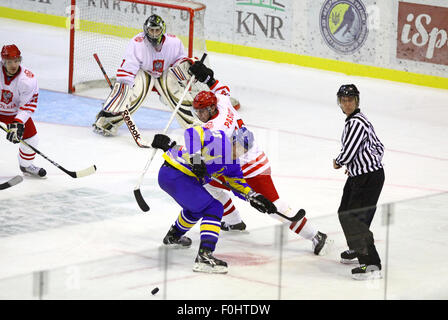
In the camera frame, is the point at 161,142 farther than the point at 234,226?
No

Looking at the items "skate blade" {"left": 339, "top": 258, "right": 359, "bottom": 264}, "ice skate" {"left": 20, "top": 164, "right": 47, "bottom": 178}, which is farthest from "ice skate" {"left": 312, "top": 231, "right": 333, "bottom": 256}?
"ice skate" {"left": 20, "top": 164, "right": 47, "bottom": 178}

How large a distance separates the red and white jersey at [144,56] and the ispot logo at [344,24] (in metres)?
2.95

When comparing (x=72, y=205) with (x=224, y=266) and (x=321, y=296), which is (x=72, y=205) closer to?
(x=224, y=266)

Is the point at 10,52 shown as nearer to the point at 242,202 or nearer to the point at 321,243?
the point at 242,202

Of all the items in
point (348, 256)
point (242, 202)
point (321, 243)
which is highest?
point (321, 243)

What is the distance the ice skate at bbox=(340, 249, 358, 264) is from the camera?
5328 millimetres

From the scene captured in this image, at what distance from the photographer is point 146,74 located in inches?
355

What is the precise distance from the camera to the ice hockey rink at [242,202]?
4402 mm

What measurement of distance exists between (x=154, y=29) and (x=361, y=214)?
435cm

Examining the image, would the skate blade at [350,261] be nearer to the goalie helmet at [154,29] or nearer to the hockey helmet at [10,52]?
the hockey helmet at [10,52]

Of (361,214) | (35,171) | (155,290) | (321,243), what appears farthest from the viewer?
(35,171)

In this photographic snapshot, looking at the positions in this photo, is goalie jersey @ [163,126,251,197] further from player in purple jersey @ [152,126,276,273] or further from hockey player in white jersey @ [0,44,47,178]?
hockey player in white jersey @ [0,44,47,178]

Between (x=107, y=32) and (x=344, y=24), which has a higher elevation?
(x=344, y=24)

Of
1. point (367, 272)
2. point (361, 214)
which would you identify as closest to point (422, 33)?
point (367, 272)
